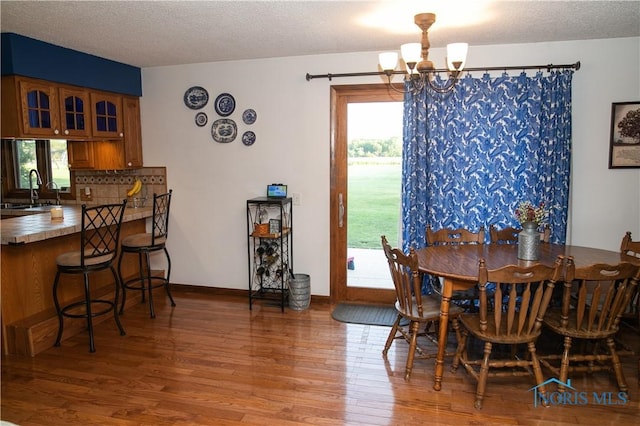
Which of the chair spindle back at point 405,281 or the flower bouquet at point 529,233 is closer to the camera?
the chair spindle back at point 405,281

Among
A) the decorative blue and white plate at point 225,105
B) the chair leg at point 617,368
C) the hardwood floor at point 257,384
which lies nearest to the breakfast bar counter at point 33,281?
the hardwood floor at point 257,384

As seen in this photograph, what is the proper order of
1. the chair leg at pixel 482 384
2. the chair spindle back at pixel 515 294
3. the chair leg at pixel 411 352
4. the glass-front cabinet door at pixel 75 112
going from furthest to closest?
the glass-front cabinet door at pixel 75 112 → the chair leg at pixel 411 352 → the chair leg at pixel 482 384 → the chair spindle back at pixel 515 294

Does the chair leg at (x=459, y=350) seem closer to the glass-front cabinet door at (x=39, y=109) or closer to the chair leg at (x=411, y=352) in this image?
the chair leg at (x=411, y=352)

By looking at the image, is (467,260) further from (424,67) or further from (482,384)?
(424,67)

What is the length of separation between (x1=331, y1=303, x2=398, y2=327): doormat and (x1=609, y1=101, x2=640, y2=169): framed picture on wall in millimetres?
2386

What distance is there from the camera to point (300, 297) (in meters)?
4.53

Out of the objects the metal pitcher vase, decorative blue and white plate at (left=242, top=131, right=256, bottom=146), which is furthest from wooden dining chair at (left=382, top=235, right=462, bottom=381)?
decorative blue and white plate at (left=242, top=131, right=256, bottom=146)

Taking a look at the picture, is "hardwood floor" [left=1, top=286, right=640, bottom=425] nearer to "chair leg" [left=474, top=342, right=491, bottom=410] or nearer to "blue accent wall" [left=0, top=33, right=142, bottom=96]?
"chair leg" [left=474, top=342, right=491, bottom=410]

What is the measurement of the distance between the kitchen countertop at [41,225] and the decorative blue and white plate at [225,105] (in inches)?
50.7

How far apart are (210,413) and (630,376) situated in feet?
9.21

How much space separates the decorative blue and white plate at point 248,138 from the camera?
4.71 metres

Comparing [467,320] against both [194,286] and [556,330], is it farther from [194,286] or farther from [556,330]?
[194,286]

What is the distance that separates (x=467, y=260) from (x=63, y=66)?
12.5 feet

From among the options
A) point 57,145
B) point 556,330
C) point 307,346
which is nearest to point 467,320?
point 556,330
